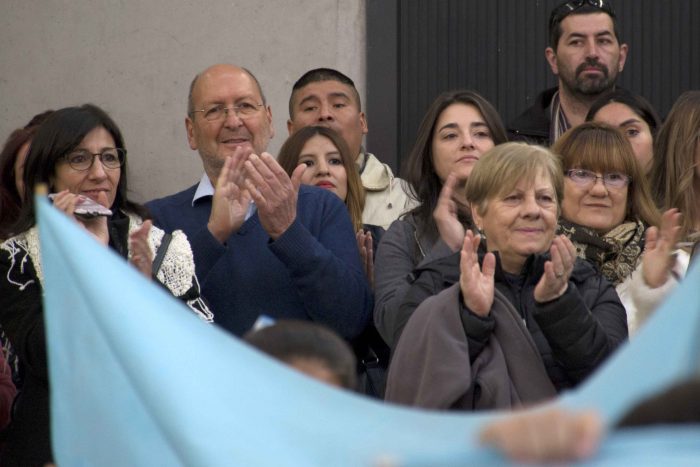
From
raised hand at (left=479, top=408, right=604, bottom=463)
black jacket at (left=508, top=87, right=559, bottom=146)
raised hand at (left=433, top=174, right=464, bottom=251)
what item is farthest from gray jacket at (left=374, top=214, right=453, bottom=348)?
raised hand at (left=479, top=408, right=604, bottom=463)

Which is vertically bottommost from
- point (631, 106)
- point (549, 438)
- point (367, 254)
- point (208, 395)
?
point (367, 254)

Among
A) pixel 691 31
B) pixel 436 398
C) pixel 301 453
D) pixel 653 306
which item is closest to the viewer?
pixel 301 453

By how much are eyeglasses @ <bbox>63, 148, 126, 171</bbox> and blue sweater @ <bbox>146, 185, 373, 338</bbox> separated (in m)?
0.37

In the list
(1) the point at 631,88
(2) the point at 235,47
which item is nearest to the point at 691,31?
(1) the point at 631,88

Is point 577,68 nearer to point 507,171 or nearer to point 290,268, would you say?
point 507,171

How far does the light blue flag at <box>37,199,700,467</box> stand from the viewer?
8.98 feet

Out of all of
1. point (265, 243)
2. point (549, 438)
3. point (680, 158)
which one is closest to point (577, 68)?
point (680, 158)

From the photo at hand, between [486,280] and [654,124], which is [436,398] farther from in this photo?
[654,124]

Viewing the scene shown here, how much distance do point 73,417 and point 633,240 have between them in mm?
2778

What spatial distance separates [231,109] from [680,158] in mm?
1698

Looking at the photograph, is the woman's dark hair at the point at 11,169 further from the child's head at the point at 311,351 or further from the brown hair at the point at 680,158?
the child's head at the point at 311,351

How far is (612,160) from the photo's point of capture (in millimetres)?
5855

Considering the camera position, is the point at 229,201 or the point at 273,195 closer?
the point at 273,195

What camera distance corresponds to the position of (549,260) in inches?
201
